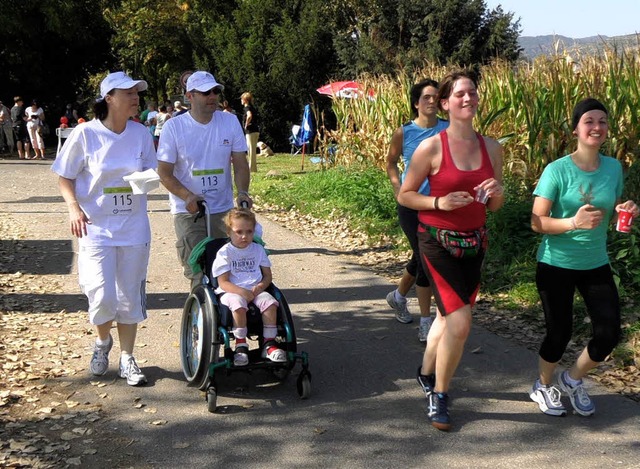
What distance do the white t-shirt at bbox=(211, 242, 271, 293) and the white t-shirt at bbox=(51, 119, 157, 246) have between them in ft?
2.00

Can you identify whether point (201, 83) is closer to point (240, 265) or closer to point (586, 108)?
point (240, 265)

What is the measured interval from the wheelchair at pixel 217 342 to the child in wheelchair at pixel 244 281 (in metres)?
0.04

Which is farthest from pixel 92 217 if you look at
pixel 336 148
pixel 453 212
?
pixel 336 148

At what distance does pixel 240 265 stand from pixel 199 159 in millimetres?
926

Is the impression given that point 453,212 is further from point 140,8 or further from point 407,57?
point 140,8

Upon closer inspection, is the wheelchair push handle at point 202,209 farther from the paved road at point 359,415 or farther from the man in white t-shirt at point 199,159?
the paved road at point 359,415

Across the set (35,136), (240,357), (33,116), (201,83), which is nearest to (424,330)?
(240,357)

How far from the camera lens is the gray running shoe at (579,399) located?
508cm

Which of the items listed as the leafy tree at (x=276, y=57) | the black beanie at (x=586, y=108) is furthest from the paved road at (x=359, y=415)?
the leafy tree at (x=276, y=57)

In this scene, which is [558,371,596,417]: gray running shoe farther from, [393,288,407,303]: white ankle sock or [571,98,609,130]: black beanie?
[393,288,407,303]: white ankle sock

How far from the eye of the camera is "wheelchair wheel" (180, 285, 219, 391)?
528 centimetres

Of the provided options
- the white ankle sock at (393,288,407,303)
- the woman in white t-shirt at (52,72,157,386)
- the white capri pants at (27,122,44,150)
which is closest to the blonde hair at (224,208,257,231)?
the woman in white t-shirt at (52,72,157,386)

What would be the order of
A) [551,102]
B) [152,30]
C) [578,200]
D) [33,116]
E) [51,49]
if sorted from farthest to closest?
[152,30]
[51,49]
[33,116]
[551,102]
[578,200]

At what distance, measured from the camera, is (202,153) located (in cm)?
Result: 605
